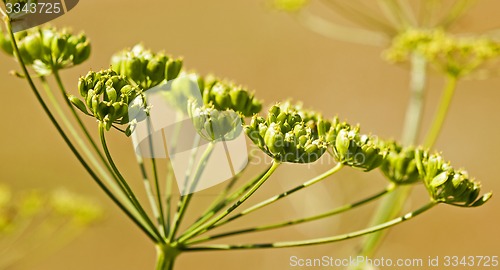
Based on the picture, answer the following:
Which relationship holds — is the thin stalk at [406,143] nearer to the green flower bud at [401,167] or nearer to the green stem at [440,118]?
the green stem at [440,118]

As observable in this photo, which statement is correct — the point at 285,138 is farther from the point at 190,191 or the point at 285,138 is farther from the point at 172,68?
the point at 172,68

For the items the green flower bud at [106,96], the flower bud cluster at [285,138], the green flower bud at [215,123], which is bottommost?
the green flower bud at [106,96]

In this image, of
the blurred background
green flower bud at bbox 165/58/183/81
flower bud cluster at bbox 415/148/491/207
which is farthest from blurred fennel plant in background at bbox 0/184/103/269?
the blurred background

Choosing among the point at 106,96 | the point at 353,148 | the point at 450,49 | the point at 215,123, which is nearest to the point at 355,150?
the point at 353,148

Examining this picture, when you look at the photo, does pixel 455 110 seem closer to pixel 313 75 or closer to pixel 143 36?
pixel 313 75

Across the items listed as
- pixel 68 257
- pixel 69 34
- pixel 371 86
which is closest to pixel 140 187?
pixel 68 257

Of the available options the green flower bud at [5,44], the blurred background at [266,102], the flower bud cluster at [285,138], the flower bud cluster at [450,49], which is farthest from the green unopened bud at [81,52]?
the blurred background at [266,102]
